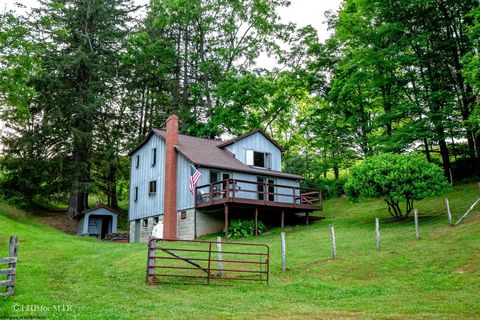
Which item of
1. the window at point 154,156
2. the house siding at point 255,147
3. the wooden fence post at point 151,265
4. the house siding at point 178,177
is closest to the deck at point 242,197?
the house siding at point 178,177

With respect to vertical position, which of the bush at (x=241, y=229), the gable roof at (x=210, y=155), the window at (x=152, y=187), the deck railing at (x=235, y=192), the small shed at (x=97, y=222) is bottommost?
the bush at (x=241, y=229)

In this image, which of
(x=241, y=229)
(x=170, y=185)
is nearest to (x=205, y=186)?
(x=170, y=185)

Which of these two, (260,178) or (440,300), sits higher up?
(260,178)

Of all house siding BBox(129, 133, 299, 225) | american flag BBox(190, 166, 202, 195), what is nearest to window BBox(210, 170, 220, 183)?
house siding BBox(129, 133, 299, 225)

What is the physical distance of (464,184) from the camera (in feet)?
99.8

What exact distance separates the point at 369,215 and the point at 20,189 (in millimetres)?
27867

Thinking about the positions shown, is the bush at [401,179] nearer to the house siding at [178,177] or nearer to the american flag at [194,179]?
the house siding at [178,177]

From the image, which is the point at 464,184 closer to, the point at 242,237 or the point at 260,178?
the point at 260,178

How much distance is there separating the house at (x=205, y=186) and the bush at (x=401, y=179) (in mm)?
6304

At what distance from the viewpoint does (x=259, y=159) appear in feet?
108

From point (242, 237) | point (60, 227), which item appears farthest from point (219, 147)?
point (60, 227)

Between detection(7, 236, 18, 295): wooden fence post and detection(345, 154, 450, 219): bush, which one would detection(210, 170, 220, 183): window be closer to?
detection(345, 154, 450, 219): bush

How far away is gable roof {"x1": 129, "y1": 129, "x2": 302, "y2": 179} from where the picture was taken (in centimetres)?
2811

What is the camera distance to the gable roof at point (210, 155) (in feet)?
92.2
